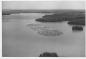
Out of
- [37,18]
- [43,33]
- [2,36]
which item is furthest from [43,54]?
[2,36]

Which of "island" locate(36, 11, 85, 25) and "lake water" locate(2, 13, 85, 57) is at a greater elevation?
"island" locate(36, 11, 85, 25)

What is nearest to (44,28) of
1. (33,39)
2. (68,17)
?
(33,39)

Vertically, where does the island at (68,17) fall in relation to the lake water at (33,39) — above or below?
above

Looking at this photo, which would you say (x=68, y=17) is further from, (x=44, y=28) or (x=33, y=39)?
(x=33, y=39)

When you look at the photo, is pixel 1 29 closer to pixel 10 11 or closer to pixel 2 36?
pixel 2 36

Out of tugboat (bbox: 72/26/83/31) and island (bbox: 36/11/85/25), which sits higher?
island (bbox: 36/11/85/25)
